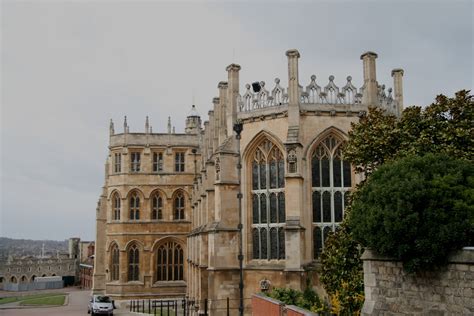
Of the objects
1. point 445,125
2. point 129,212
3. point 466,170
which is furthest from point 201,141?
point 466,170

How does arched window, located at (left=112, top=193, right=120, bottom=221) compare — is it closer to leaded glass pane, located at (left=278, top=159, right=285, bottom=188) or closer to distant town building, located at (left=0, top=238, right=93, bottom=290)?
leaded glass pane, located at (left=278, top=159, right=285, bottom=188)

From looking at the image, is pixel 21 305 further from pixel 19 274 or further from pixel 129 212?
pixel 19 274

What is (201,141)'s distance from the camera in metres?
42.2

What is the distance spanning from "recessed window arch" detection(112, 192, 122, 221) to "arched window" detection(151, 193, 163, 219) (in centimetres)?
254

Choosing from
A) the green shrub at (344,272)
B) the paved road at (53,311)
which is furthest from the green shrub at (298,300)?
the paved road at (53,311)

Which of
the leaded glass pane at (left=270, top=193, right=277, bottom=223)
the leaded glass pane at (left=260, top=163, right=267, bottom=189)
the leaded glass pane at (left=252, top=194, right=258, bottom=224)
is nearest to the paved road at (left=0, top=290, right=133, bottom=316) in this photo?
the leaded glass pane at (left=252, top=194, right=258, bottom=224)

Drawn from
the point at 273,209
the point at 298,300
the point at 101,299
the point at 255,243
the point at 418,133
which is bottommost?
the point at 101,299

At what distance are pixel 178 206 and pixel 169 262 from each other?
4.29 metres

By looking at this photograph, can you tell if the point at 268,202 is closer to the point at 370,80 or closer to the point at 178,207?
the point at 370,80

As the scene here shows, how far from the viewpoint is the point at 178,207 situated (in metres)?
42.1

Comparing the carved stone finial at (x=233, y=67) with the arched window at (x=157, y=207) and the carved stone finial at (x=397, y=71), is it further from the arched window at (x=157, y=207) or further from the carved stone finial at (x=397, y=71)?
the arched window at (x=157, y=207)

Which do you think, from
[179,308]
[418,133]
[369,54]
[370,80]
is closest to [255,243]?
[370,80]

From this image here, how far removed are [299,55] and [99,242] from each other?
28344 mm

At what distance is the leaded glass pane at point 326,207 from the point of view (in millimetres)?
23562
